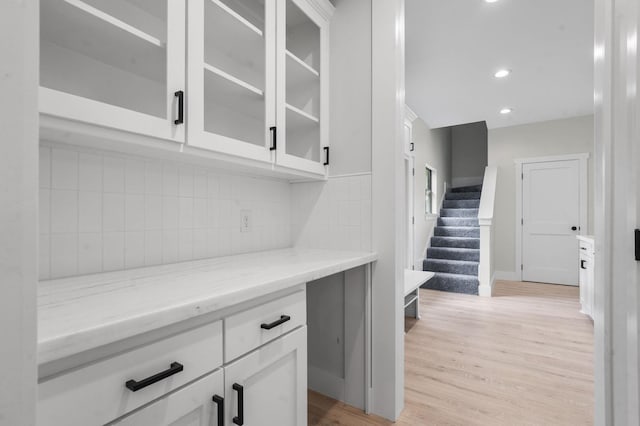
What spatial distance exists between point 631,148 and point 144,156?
1.68 m

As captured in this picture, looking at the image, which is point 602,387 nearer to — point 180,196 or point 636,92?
point 636,92

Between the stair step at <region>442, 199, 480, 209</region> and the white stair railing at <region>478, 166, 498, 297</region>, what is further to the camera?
the stair step at <region>442, 199, 480, 209</region>

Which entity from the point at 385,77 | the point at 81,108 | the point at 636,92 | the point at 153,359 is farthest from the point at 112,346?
the point at 385,77

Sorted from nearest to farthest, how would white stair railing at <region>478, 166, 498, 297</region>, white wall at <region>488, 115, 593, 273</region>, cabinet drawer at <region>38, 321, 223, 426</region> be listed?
cabinet drawer at <region>38, 321, 223, 426</region> → white stair railing at <region>478, 166, 498, 297</region> → white wall at <region>488, 115, 593, 273</region>

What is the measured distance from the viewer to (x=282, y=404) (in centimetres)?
109

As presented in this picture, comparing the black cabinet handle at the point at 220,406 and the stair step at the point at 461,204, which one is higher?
the stair step at the point at 461,204

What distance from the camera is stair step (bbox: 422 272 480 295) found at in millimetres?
4289

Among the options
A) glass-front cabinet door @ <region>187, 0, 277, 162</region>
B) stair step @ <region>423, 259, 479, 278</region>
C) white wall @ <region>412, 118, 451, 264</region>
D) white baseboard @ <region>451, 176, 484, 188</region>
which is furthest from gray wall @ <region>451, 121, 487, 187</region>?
glass-front cabinet door @ <region>187, 0, 277, 162</region>

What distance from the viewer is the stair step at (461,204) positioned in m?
6.05

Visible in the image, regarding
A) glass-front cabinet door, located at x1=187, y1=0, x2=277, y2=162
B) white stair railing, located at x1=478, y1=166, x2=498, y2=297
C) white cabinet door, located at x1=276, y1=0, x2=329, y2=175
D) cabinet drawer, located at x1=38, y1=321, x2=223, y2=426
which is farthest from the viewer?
white stair railing, located at x1=478, y1=166, x2=498, y2=297

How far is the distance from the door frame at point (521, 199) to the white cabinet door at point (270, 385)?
5.27 metres

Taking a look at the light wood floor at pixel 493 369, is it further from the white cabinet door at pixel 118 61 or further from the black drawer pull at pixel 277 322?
the white cabinet door at pixel 118 61

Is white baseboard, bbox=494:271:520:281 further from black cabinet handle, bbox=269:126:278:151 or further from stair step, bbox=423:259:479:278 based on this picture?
black cabinet handle, bbox=269:126:278:151

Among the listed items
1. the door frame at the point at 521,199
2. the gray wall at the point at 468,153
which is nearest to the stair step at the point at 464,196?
the door frame at the point at 521,199
